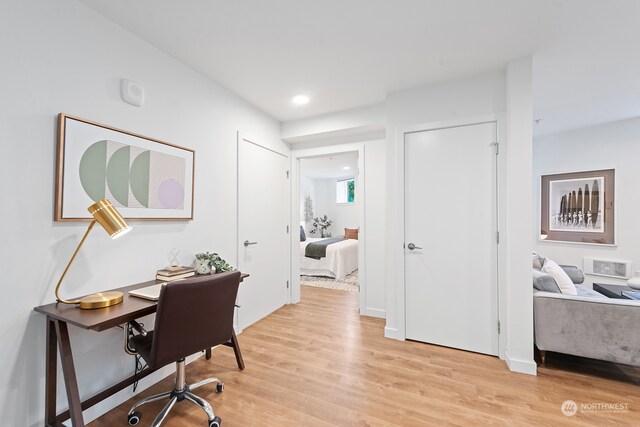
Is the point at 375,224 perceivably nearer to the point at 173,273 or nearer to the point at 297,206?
the point at 297,206

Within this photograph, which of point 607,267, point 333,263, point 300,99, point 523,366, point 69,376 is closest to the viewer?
point 69,376

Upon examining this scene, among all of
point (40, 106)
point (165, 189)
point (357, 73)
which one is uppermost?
point (357, 73)

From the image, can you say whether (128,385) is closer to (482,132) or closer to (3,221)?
(3,221)

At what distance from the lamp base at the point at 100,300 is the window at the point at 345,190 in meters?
7.56

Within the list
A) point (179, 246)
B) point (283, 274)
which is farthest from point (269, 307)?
point (179, 246)

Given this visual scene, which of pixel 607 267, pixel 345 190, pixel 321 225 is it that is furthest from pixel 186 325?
pixel 345 190

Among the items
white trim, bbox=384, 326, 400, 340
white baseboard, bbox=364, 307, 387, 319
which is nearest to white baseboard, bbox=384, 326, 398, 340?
white trim, bbox=384, 326, 400, 340

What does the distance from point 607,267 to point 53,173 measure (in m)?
5.89

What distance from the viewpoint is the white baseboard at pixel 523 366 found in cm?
211

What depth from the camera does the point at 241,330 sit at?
289 centimetres

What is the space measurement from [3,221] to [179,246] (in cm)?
101

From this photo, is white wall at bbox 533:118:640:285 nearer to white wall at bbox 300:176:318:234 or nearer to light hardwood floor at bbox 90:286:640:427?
light hardwood floor at bbox 90:286:640:427

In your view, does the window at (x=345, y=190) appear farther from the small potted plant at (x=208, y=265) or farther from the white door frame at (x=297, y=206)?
the small potted plant at (x=208, y=265)

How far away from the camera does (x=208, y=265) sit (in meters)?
2.20
